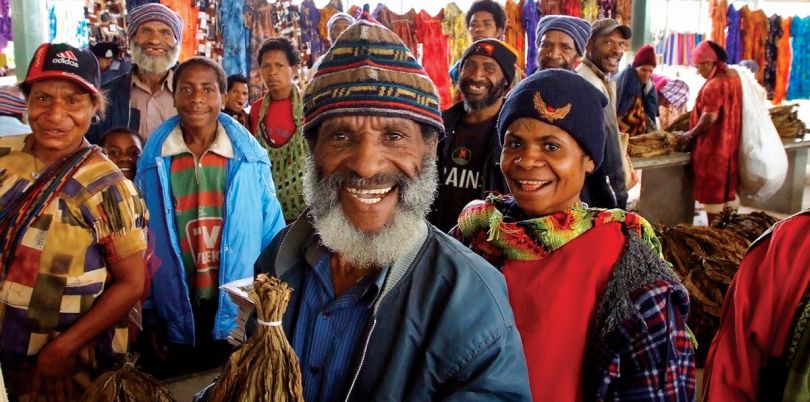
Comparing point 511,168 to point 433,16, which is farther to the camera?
point 433,16

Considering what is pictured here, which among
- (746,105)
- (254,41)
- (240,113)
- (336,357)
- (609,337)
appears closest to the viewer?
(336,357)

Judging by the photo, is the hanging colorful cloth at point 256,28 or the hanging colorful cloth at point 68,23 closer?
the hanging colorful cloth at point 68,23

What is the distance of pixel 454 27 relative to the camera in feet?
29.3

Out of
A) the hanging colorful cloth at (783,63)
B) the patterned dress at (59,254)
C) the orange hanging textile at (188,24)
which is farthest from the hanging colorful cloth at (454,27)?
the patterned dress at (59,254)

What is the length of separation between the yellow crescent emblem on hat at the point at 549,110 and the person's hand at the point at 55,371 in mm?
1623

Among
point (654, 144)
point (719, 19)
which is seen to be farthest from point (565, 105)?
point (719, 19)

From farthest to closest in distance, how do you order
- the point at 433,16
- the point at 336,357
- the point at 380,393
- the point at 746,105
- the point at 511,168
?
the point at 433,16
the point at 746,105
the point at 511,168
the point at 336,357
the point at 380,393

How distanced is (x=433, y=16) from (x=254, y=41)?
2502mm

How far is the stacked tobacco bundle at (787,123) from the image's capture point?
7.98 meters

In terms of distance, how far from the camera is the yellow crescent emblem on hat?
197 centimetres

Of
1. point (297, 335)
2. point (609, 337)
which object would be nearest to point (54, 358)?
point (297, 335)

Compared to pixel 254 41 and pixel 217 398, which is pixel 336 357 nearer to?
pixel 217 398

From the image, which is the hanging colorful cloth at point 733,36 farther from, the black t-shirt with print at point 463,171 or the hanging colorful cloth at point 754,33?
the black t-shirt with print at point 463,171

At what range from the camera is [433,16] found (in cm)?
895
